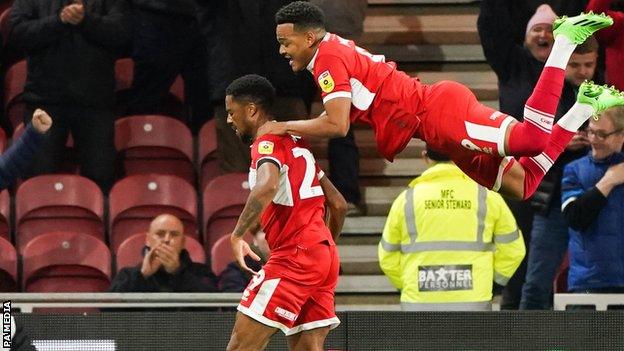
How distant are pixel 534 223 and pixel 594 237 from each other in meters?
0.84

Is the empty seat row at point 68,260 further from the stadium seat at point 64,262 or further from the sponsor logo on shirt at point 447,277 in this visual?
the sponsor logo on shirt at point 447,277

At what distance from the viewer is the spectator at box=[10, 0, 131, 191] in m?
11.3

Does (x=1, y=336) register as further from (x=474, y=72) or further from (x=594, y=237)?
(x=474, y=72)

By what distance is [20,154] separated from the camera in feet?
33.2

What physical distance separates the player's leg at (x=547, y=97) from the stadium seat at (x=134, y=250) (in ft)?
11.0

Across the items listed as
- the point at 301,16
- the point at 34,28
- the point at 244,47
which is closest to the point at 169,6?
the point at 244,47

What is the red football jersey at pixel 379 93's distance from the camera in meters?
7.84


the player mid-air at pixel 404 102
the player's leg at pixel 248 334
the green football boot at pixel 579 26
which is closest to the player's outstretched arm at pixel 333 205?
the player mid-air at pixel 404 102

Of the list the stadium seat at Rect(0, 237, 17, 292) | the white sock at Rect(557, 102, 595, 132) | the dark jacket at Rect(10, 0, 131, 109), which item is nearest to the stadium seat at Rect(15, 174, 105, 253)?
the stadium seat at Rect(0, 237, 17, 292)

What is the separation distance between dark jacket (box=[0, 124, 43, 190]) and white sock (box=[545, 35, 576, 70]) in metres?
3.66

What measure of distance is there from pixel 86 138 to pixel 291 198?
12.8ft

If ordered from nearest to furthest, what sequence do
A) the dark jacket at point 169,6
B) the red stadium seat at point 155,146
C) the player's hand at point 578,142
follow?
the player's hand at point 578,142 → the dark jacket at point 169,6 → the red stadium seat at point 155,146

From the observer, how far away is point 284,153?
25.3 feet

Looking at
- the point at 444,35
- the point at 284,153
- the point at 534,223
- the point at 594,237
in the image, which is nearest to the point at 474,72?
the point at 444,35
